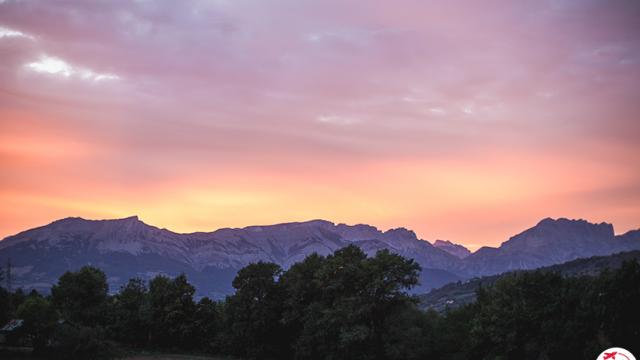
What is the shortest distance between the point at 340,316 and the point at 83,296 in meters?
60.6

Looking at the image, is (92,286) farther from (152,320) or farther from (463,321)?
(463,321)

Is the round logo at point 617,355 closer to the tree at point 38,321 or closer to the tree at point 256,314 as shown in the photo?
the tree at point 256,314

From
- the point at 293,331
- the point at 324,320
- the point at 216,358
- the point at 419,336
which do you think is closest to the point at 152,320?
the point at 216,358

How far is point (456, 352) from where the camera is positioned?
3669 inches

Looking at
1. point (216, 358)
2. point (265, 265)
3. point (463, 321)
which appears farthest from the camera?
point (265, 265)

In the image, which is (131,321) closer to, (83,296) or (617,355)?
(83,296)

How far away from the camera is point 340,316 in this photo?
3792 inches

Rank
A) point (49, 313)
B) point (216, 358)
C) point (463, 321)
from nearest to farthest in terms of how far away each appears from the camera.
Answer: point (463, 321)
point (49, 313)
point (216, 358)

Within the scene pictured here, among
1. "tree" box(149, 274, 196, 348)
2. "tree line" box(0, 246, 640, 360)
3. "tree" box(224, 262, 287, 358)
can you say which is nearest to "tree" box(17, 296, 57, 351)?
"tree line" box(0, 246, 640, 360)

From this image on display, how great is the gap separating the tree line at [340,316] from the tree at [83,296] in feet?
0.76

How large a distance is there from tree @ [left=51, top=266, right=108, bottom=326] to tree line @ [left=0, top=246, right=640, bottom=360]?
9.1 inches

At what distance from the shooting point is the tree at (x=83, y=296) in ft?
403

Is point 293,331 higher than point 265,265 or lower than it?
lower

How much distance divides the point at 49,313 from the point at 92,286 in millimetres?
20966
